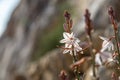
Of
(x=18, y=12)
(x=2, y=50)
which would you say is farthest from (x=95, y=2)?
(x=18, y=12)

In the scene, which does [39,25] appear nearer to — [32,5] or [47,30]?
[47,30]

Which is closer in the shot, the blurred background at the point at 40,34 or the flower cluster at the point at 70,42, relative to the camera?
the flower cluster at the point at 70,42

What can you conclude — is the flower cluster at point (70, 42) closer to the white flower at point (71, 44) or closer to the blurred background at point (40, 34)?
the white flower at point (71, 44)

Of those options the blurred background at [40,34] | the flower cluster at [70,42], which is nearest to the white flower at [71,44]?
the flower cluster at [70,42]

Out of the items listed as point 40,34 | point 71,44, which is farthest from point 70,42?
point 40,34

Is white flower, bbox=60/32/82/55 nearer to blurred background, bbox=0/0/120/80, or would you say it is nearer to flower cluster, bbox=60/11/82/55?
flower cluster, bbox=60/11/82/55

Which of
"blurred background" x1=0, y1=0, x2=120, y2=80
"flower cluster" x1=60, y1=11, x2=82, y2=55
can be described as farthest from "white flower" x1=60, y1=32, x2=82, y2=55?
"blurred background" x1=0, y1=0, x2=120, y2=80

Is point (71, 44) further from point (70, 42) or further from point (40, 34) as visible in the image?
point (40, 34)

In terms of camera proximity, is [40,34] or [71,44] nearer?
[71,44]
